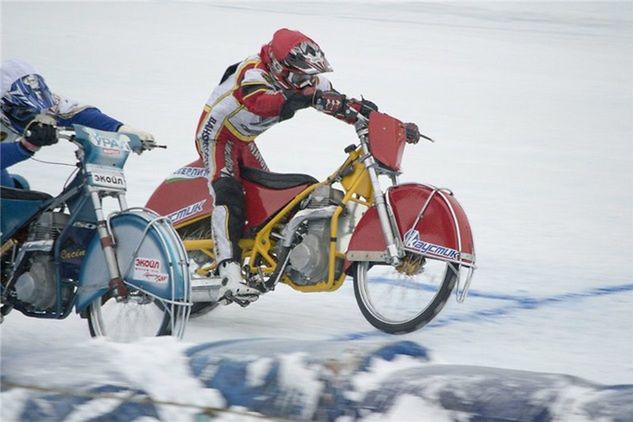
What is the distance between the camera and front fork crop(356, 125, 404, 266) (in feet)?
24.9

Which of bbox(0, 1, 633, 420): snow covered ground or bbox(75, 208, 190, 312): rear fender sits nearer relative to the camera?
bbox(75, 208, 190, 312): rear fender

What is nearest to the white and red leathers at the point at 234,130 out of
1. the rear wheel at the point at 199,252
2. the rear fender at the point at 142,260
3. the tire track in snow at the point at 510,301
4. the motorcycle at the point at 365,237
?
the motorcycle at the point at 365,237

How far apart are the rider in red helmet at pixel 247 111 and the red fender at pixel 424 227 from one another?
1.51ft

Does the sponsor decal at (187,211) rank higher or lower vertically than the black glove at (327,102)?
lower

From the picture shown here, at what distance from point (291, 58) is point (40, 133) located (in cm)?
176

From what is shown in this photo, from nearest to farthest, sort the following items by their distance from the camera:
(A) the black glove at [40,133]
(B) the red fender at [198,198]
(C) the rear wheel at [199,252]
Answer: (A) the black glove at [40,133] → (B) the red fender at [198,198] → (C) the rear wheel at [199,252]

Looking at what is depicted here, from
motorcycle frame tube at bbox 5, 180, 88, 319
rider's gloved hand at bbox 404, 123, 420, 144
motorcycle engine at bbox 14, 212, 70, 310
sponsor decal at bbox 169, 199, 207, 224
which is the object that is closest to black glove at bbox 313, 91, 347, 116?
rider's gloved hand at bbox 404, 123, 420, 144

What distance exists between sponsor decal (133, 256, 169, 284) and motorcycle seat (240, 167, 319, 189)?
4.95ft

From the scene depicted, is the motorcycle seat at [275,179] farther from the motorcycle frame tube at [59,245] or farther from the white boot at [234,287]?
the motorcycle frame tube at [59,245]

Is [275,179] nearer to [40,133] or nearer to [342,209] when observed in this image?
[342,209]

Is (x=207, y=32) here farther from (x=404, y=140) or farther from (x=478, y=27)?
(x=404, y=140)

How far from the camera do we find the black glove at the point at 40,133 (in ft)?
22.3

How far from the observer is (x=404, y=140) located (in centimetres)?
788

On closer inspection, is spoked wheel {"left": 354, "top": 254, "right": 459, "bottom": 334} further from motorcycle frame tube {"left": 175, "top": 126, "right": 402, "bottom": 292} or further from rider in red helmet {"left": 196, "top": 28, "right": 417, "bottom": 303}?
rider in red helmet {"left": 196, "top": 28, "right": 417, "bottom": 303}
